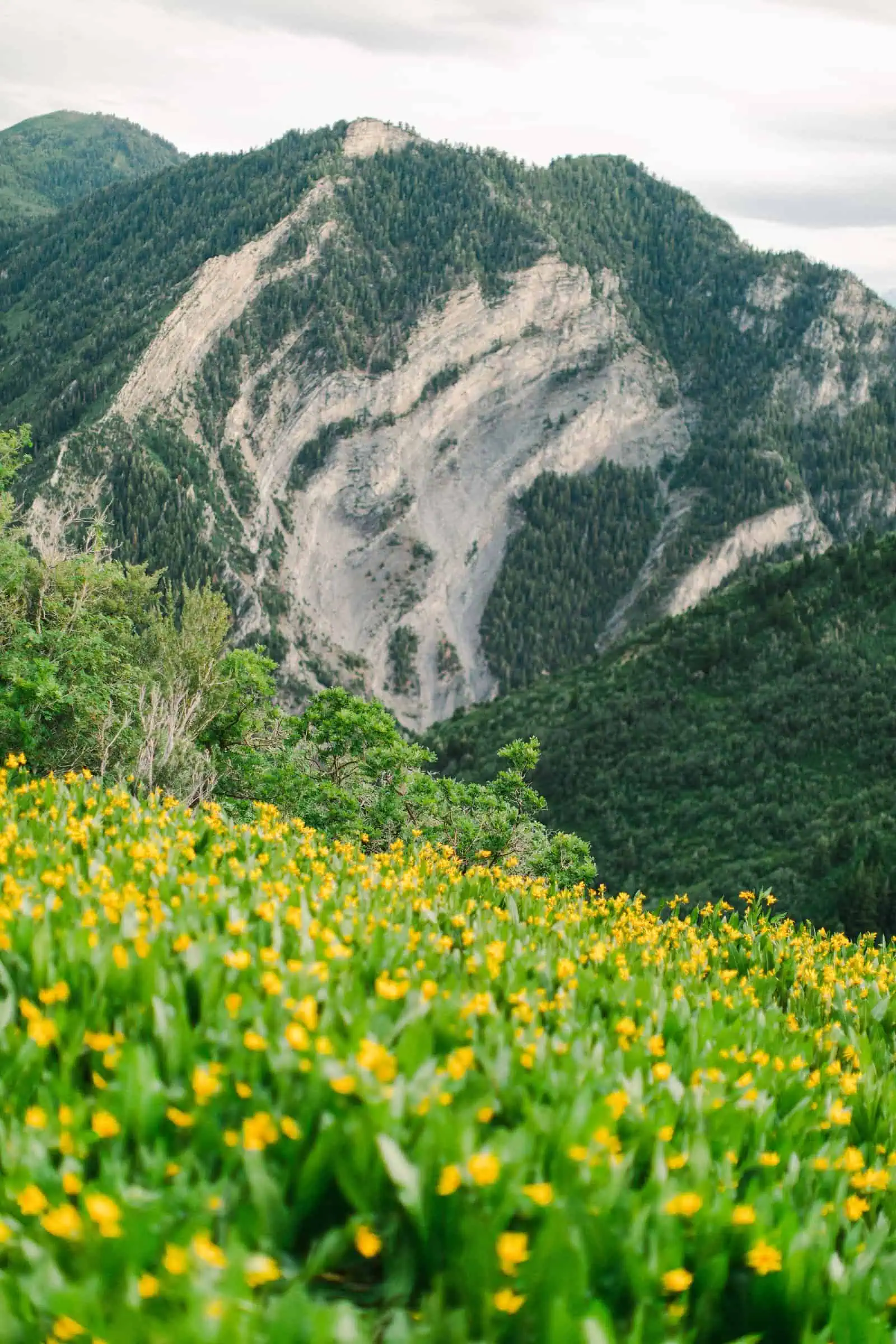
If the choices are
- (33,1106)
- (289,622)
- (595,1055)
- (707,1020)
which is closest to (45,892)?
(33,1106)

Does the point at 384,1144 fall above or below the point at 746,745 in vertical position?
above

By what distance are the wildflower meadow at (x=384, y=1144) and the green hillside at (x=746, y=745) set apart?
52005 millimetres

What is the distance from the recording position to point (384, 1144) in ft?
14.1

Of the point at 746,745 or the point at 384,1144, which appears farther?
the point at 746,745

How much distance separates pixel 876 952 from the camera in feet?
42.9

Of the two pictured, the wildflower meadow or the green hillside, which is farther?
the green hillside

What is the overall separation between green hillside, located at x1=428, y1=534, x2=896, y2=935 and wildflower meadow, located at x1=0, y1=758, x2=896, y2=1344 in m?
52.0

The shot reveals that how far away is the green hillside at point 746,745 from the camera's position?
6153cm

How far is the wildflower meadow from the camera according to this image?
3.78 metres

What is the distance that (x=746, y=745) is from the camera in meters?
81.1

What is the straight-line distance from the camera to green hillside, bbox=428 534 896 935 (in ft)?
202

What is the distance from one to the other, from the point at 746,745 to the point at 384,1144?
8027cm

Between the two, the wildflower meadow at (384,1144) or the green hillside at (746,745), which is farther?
the green hillside at (746,745)

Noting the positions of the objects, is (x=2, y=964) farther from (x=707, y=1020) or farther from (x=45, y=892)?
(x=707, y=1020)
